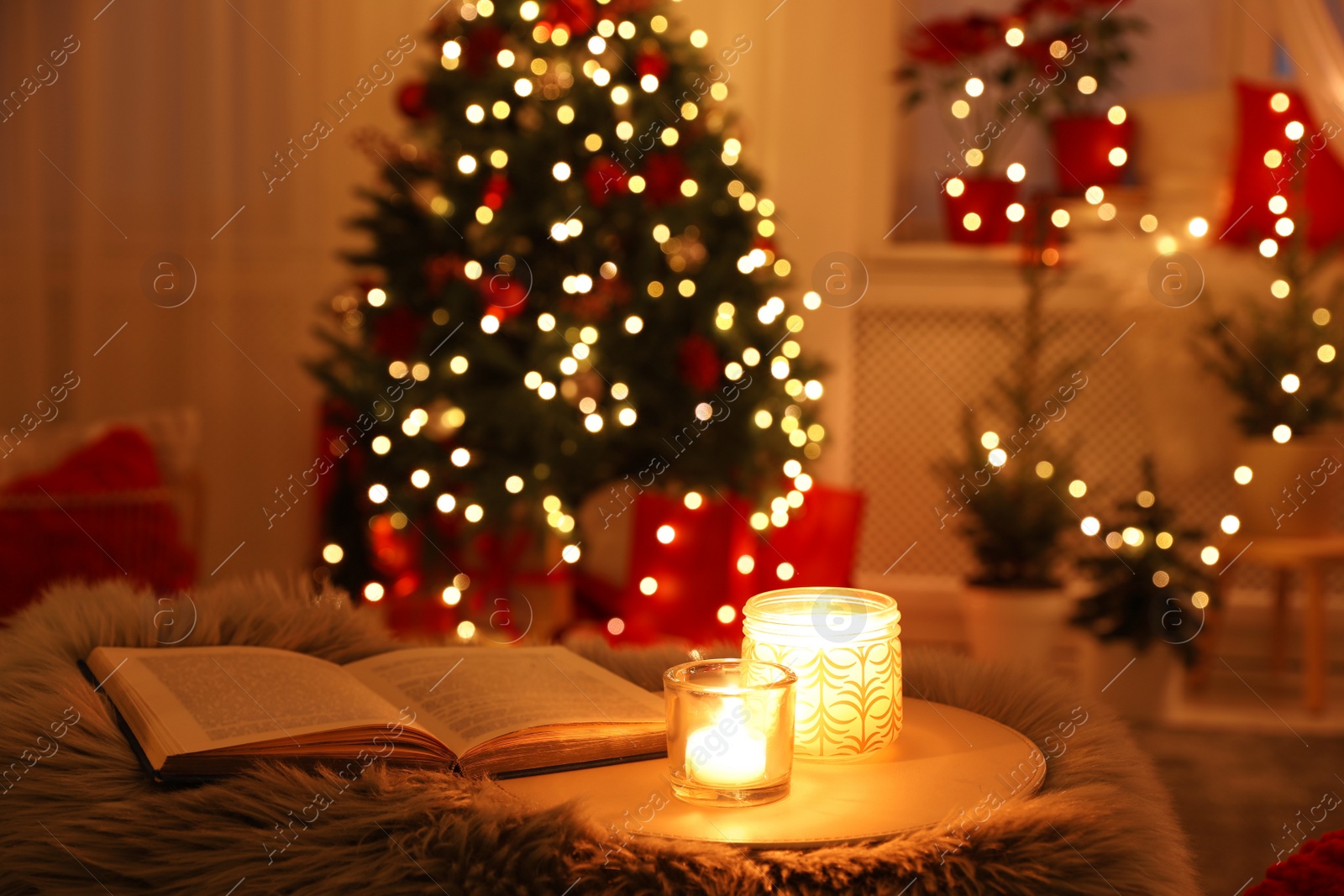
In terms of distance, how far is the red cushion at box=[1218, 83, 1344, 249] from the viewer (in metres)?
2.80

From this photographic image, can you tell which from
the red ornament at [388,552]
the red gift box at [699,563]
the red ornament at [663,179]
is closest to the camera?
the red ornament at [663,179]

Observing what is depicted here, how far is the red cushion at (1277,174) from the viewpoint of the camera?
280 cm

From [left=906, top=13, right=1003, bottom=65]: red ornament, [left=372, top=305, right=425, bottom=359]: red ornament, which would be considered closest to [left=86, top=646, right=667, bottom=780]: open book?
[left=372, top=305, right=425, bottom=359]: red ornament

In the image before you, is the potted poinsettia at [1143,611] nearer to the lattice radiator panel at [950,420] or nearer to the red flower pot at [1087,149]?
the lattice radiator panel at [950,420]

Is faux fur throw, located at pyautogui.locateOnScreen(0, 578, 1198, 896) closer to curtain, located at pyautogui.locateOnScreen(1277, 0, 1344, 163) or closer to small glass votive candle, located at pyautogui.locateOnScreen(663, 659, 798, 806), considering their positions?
small glass votive candle, located at pyautogui.locateOnScreen(663, 659, 798, 806)

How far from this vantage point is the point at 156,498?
2215mm

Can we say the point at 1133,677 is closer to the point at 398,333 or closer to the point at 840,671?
the point at 398,333

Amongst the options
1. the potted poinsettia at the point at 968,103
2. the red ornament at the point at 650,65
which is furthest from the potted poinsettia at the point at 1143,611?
the red ornament at the point at 650,65

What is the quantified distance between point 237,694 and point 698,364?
1346 mm

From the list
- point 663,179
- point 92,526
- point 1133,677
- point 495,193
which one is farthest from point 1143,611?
point 92,526

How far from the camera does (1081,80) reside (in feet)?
9.98

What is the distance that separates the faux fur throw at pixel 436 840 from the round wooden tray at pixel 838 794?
15mm

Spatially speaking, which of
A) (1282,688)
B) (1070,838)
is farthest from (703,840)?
(1282,688)

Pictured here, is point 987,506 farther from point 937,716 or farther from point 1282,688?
point 937,716
